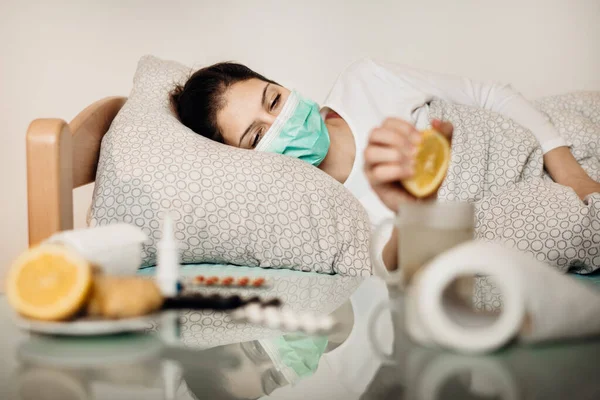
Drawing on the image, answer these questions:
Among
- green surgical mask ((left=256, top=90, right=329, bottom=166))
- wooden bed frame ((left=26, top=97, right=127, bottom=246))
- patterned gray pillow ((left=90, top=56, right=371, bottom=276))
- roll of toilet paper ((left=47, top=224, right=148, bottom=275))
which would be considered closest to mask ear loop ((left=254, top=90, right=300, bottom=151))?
green surgical mask ((left=256, top=90, right=329, bottom=166))

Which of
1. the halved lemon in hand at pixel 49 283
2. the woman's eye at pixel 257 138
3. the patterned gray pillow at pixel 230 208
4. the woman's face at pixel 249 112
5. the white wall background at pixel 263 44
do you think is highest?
the white wall background at pixel 263 44

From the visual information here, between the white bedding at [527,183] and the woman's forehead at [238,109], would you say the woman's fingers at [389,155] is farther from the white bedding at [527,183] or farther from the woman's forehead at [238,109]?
the woman's forehead at [238,109]

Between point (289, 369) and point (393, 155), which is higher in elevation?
point (393, 155)

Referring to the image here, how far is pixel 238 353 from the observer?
0.55 m

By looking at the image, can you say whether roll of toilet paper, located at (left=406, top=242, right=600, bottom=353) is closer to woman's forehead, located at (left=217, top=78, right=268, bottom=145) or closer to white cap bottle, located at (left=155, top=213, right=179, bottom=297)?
white cap bottle, located at (left=155, top=213, right=179, bottom=297)

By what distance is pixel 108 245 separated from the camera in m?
0.63

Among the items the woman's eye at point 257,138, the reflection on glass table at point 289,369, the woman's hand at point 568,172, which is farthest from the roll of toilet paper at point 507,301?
the woman's eye at point 257,138

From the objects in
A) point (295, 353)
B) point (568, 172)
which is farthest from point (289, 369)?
point (568, 172)

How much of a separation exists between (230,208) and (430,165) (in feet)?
2.02

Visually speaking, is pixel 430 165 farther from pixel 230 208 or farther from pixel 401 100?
pixel 401 100

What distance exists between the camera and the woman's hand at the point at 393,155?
0.59 m

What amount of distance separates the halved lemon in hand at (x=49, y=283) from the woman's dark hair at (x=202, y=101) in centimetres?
97

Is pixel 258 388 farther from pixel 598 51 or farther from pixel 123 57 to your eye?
pixel 598 51

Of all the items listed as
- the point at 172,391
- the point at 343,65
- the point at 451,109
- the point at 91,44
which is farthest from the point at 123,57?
the point at 172,391
